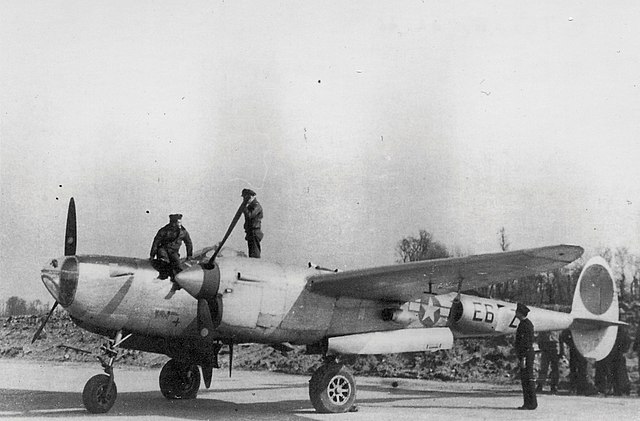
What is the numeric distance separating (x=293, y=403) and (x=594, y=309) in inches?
286

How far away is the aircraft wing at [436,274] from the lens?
9141 millimetres

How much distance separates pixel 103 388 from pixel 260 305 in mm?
2582

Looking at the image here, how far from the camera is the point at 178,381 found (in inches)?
504

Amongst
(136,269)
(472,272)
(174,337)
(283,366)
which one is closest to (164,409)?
(174,337)

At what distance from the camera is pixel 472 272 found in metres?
10.4

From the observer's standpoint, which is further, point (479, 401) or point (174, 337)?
point (479, 401)

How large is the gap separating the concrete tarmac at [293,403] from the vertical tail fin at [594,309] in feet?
5.21

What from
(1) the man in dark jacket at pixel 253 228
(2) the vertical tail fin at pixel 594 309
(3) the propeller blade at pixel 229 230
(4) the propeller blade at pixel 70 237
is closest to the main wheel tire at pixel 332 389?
(1) the man in dark jacket at pixel 253 228

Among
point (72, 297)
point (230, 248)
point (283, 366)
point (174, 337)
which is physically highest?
point (230, 248)

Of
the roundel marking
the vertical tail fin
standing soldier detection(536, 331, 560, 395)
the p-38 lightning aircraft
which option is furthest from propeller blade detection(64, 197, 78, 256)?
the vertical tail fin

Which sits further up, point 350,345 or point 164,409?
point 350,345

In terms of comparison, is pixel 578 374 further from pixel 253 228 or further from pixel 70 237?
pixel 70 237

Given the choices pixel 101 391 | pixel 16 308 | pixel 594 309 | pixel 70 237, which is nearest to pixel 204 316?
pixel 101 391

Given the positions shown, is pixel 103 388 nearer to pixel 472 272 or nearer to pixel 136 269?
pixel 136 269
